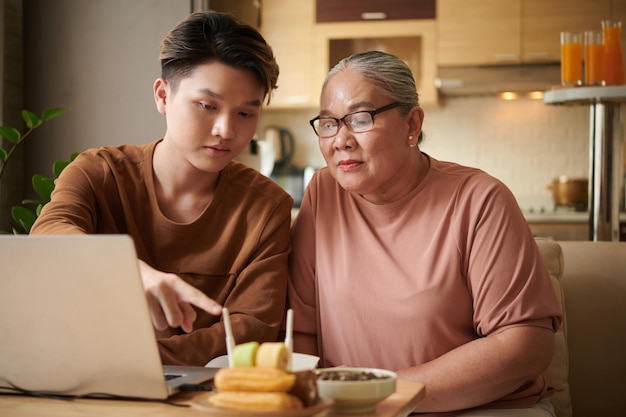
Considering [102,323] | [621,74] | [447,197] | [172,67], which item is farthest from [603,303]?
[102,323]

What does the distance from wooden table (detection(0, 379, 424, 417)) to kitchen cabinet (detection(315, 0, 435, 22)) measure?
4.70 metres

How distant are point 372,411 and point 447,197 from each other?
80 centimetres

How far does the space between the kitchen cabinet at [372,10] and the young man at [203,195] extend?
12.9ft

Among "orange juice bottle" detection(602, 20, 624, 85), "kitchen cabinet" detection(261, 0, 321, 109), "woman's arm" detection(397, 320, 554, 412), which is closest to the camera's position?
"woman's arm" detection(397, 320, 554, 412)

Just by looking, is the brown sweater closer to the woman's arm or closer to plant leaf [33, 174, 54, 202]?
the woman's arm

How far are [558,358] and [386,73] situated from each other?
855 mm

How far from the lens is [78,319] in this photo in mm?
1057

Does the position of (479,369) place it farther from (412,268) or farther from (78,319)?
(78,319)

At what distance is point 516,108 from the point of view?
5.78 m

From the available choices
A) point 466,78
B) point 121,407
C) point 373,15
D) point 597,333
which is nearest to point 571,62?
point 597,333

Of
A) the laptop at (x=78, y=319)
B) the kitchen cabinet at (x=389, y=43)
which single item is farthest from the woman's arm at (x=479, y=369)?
the kitchen cabinet at (x=389, y=43)

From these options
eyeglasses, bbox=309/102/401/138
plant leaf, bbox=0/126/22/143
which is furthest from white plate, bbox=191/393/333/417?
plant leaf, bbox=0/126/22/143

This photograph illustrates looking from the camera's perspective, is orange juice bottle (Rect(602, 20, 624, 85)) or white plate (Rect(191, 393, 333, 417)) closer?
white plate (Rect(191, 393, 333, 417))

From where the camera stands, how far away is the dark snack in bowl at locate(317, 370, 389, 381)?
102 cm
